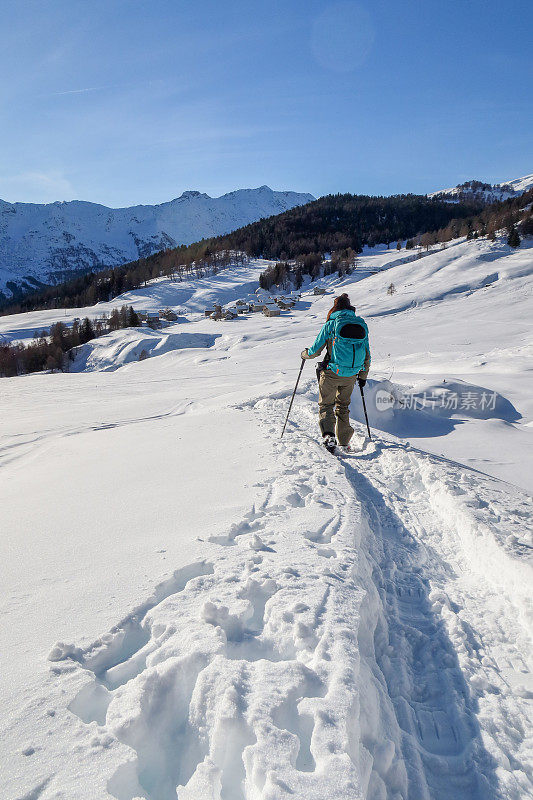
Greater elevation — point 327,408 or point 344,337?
point 344,337

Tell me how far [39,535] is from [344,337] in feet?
15.1

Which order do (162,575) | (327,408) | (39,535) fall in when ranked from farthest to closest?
(327,408) → (39,535) → (162,575)

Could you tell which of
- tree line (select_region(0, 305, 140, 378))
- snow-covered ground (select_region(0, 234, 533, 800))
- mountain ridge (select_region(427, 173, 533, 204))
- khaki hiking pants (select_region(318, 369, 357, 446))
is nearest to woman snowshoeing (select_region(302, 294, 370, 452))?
khaki hiking pants (select_region(318, 369, 357, 446))

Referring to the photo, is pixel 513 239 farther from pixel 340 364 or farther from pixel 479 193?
pixel 479 193

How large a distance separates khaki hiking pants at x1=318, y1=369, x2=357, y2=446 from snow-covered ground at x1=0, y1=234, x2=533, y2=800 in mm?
392

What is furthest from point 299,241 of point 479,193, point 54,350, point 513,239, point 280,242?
point 479,193

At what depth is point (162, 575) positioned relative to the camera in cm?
265

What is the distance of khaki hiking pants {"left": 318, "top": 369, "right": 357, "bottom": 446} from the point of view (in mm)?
6199

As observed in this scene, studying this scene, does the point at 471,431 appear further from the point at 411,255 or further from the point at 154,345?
the point at 411,255

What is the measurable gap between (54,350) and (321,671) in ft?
193

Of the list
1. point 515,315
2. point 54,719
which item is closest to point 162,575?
point 54,719

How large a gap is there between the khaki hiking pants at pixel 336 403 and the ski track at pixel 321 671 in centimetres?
279

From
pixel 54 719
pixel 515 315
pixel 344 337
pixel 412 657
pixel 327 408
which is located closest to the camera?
pixel 54 719

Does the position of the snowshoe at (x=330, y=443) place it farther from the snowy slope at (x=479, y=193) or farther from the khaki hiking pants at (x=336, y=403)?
the snowy slope at (x=479, y=193)
